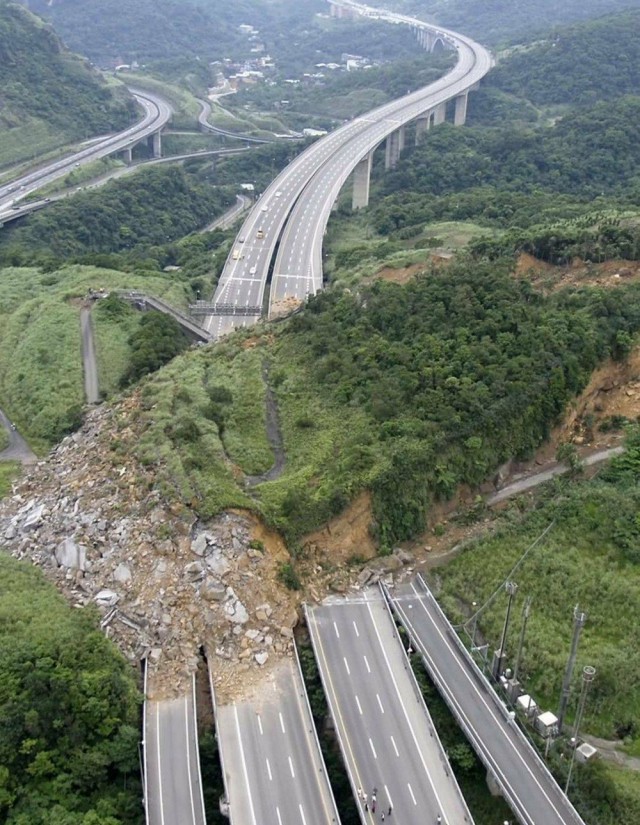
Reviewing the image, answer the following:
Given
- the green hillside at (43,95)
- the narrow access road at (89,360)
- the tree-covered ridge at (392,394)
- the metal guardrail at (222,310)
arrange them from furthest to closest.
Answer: the green hillside at (43,95) → the metal guardrail at (222,310) → the narrow access road at (89,360) → the tree-covered ridge at (392,394)

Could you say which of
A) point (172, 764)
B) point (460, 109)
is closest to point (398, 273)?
point (172, 764)

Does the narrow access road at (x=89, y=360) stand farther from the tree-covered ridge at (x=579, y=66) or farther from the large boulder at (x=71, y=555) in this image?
the tree-covered ridge at (x=579, y=66)

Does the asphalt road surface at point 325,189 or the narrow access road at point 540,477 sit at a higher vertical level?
the narrow access road at point 540,477

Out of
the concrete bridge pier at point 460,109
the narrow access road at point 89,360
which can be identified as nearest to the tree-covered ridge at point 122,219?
the narrow access road at point 89,360

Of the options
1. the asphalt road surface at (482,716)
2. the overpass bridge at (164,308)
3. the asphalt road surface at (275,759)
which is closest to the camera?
the asphalt road surface at (275,759)

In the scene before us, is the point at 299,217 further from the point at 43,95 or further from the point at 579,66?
the point at 579,66
